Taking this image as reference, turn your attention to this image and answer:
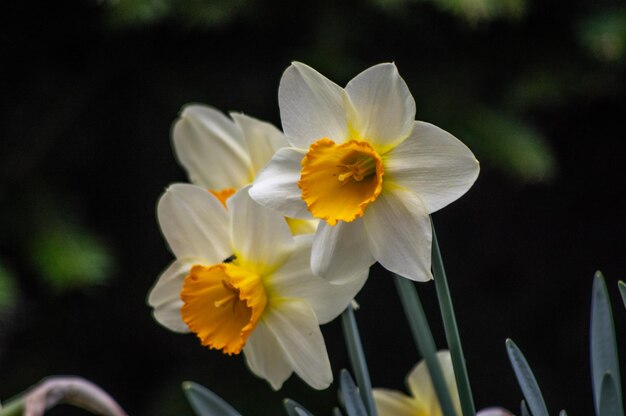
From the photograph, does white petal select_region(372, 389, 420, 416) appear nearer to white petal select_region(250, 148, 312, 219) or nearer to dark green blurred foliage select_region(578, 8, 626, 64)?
white petal select_region(250, 148, 312, 219)

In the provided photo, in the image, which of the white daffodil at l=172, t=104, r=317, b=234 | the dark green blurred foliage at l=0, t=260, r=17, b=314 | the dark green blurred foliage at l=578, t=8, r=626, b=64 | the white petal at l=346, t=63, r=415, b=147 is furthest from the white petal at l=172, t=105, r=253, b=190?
the dark green blurred foliage at l=578, t=8, r=626, b=64

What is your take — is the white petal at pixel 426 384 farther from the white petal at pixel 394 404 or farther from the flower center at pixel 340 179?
the flower center at pixel 340 179

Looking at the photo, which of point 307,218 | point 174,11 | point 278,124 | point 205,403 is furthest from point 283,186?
point 278,124

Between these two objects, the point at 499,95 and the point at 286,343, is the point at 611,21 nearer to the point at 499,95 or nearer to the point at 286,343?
the point at 499,95

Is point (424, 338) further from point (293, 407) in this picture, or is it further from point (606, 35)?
point (606, 35)

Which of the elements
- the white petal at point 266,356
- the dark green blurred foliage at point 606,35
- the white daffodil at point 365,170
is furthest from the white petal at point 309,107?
the dark green blurred foliage at point 606,35
